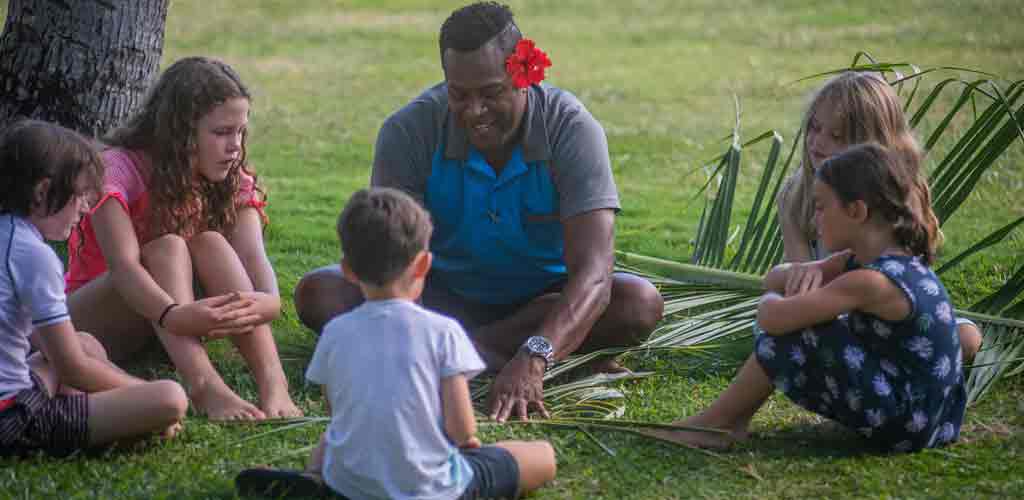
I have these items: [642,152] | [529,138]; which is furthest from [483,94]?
[642,152]

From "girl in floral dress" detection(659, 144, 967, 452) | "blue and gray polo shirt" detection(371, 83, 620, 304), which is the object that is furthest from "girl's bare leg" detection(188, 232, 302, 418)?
"girl in floral dress" detection(659, 144, 967, 452)

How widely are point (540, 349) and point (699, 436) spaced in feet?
1.93

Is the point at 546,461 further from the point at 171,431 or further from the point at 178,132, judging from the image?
the point at 178,132

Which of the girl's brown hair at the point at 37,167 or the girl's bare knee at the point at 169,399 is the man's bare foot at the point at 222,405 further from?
the girl's brown hair at the point at 37,167

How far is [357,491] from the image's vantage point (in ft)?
10.0

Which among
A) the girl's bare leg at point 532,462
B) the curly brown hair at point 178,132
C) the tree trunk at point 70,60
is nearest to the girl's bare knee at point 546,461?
the girl's bare leg at point 532,462

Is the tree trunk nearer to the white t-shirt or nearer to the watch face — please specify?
the white t-shirt

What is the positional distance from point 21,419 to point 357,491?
3.51 ft

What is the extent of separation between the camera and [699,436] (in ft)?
12.5

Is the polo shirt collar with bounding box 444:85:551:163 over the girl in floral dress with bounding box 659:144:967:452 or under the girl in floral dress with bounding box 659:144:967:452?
over

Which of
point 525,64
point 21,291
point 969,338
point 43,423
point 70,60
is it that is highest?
point 525,64

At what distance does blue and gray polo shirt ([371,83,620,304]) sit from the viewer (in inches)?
174

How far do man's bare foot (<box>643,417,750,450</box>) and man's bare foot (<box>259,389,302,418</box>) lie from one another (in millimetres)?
1119

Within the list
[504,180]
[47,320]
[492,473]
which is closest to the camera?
[492,473]
